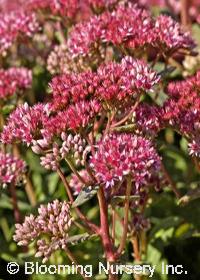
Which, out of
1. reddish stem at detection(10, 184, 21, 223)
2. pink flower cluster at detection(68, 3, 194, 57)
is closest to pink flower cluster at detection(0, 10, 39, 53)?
pink flower cluster at detection(68, 3, 194, 57)

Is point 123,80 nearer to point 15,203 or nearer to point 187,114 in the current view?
point 187,114

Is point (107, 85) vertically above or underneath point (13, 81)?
underneath

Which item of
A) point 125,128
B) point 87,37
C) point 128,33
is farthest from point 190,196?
point 87,37

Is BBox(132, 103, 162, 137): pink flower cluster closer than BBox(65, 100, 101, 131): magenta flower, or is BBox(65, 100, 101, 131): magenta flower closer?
BBox(65, 100, 101, 131): magenta flower

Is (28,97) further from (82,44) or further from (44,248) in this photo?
(44,248)

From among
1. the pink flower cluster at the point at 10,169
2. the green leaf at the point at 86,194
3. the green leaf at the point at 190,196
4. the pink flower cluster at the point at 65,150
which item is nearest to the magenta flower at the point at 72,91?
A: the pink flower cluster at the point at 65,150

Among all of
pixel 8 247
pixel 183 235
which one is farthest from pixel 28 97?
pixel 183 235

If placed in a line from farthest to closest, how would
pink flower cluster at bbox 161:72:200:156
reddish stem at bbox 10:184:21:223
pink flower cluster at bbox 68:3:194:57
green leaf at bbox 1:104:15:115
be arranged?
1. reddish stem at bbox 10:184:21:223
2. green leaf at bbox 1:104:15:115
3. pink flower cluster at bbox 68:3:194:57
4. pink flower cluster at bbox 161:72:200:156

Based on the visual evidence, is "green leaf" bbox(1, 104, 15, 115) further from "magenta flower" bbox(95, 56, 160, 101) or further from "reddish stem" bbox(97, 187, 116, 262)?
"reddish stem" bbox(97, 187, 116, 262)
